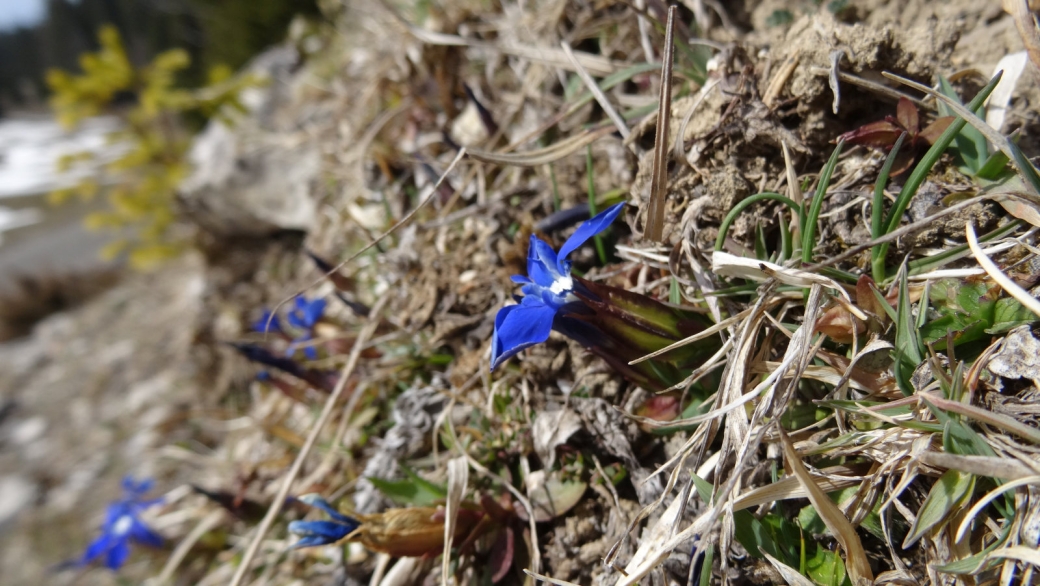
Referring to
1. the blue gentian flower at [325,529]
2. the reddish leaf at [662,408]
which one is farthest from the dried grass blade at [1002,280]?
the blue gentian flower at [325,529]

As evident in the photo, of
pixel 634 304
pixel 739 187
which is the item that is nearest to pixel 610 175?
pixel 739 187

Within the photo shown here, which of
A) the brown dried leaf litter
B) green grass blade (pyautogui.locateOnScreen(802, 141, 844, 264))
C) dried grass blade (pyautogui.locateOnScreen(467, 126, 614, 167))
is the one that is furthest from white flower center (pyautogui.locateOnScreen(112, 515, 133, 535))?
green grass blade (pyautogui.locateOnScreen(802, 141, 844, 264))

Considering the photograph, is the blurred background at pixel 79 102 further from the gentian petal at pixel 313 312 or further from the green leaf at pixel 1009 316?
the green leaf at pixel 1009 316

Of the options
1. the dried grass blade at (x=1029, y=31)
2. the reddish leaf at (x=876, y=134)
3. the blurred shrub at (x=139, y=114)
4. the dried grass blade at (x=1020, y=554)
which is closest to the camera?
the dried grass blade at (x=1020, y=554)

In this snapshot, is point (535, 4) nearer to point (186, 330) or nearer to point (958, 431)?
point (958, 431)

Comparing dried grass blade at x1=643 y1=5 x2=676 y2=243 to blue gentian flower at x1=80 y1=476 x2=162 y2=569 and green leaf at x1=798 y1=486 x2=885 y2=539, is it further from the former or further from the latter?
blue gentian flower at x1=80 y1=476 x2=162 y2=569

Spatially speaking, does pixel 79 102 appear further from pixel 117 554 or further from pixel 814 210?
pixel 814 210
